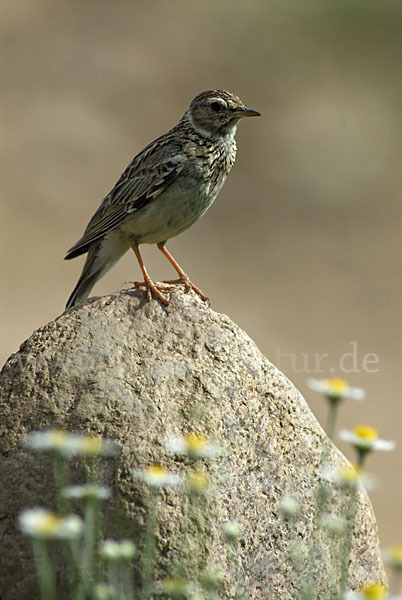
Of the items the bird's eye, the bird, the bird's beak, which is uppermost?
the bird's eye

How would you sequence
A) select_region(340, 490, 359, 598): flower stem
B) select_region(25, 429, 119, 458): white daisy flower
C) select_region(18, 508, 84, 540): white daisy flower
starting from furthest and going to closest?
select_region(25, 429, 119, 458): white daisy flower → select_region(340, 490, 359, 598): flower stem → select_region(18, 508, 84, 540): white daisy flower

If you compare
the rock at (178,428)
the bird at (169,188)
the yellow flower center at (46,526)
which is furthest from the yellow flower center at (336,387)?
the bird at (169,188)

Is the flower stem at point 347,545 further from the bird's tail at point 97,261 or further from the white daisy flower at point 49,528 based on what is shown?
the bird's tail at point 97,261

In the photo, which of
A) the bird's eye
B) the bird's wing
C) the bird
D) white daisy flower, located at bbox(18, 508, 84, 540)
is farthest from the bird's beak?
white daisy flower, located at bbox(18, 508, 84, 540)

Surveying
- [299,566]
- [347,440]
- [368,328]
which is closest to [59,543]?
[299,566]

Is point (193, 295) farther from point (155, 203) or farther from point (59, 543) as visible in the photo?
point (59, 543)

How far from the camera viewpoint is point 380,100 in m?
24.7

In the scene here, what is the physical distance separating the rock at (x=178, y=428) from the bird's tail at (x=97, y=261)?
1.52 metres

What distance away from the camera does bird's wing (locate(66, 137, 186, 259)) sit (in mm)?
7438

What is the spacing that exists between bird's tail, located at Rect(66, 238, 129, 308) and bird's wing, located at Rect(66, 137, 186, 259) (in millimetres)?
80

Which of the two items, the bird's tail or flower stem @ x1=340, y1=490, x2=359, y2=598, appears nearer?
flower stem @ x1=340, y1=490, x2=359, y2=598

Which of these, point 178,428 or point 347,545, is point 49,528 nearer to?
point 178,428

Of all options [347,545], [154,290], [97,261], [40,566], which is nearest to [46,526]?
[40,566]

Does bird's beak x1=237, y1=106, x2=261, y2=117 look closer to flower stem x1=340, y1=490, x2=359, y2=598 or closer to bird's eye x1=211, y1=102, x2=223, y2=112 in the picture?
bird's eye x1=211, y1=102, x2=223, y2=112
